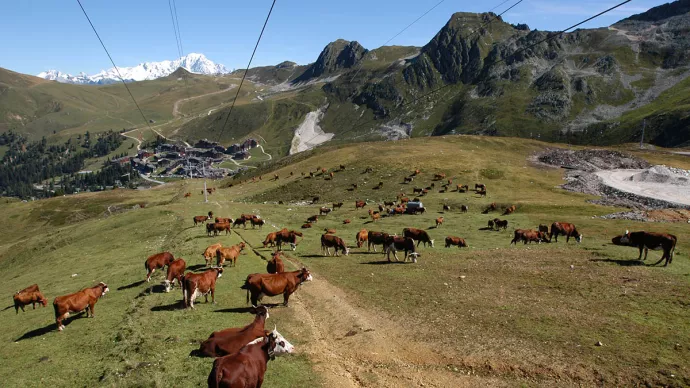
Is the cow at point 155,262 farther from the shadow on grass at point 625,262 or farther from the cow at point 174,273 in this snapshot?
the shadow on grass at point 625,262

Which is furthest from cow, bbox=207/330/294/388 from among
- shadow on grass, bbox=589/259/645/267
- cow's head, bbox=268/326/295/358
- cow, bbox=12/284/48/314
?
shadow on grass, bbox=589/259/645/267

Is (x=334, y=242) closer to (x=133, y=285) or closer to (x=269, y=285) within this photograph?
(x=269, y=285)

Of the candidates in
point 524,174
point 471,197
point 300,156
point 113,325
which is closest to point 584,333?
point 113,325

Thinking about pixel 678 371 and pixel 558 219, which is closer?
pixel 678 371

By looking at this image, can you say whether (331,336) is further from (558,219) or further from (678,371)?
(558,219)

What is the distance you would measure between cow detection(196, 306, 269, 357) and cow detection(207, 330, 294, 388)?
1.51 m

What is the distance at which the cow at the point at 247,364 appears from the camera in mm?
10469

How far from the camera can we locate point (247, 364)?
36.5 ft

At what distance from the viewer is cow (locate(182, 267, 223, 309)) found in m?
19.3

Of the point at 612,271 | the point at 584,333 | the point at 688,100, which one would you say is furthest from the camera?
the point at 688,100

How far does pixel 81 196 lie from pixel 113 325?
118036mm

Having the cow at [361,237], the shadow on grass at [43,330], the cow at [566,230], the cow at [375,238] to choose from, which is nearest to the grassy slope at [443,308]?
the shadow on grass at [43,330]

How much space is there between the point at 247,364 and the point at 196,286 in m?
9.49

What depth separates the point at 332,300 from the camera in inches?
843
